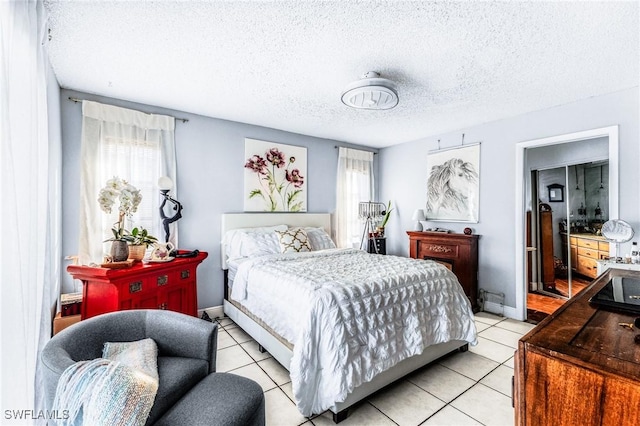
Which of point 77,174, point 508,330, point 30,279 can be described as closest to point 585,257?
point 508,330

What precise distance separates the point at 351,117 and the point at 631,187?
289cm

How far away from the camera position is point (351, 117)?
12.0ft

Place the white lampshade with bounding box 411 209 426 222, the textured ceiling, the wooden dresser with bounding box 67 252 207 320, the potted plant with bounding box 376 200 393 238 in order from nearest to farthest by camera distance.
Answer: the textured ceiling < the wooden dresser with bounding box 67 252 207 320 < the white lampshade with bounding box 411 209 426 222 < the potted plant with bounding box 376 200 393 238

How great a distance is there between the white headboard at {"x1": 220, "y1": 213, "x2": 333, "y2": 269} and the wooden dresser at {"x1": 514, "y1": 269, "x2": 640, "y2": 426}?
328 centimetres

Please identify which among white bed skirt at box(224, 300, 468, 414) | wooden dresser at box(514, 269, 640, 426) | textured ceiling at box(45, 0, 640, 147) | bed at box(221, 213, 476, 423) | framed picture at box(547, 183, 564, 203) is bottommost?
white bed skirt at box(224, 300, 468, 414)

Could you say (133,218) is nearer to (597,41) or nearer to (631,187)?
(597,41)

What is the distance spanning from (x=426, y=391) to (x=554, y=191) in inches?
127

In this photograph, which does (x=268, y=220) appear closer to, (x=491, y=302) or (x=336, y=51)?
(x=336, y=51)

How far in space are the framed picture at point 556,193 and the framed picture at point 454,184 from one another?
897mm

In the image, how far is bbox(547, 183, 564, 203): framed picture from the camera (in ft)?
12.2

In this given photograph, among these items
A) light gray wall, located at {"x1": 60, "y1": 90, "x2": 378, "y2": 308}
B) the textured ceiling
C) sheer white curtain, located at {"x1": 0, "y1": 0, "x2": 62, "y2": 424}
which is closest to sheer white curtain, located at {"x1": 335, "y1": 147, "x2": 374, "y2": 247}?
light gray wall, located at {"x1": 60, "y1": 90, "x2": 378, "y2": 308}

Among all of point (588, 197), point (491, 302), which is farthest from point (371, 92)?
point (491, 302)

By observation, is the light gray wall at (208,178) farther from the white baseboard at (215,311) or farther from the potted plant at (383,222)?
the potted plant at (383,222)

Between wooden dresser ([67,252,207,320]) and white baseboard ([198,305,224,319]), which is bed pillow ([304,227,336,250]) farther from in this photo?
wooden dresser ([67,252,207,320])
